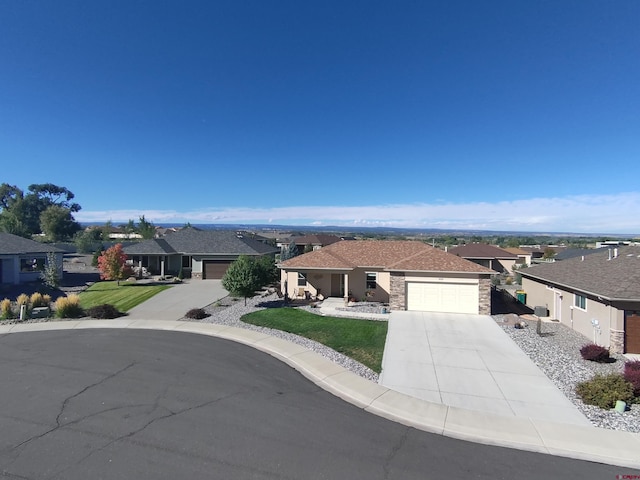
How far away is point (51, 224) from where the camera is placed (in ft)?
251

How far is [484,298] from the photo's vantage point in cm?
2123

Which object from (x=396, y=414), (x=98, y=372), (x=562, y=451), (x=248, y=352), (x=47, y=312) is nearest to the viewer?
(x=562, y=451)

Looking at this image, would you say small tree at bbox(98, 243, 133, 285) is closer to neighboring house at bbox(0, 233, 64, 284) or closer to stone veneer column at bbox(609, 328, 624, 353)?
neighboring house at bbox(0, 233, 64, 284)

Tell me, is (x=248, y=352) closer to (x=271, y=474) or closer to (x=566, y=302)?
(x=271, y=474)

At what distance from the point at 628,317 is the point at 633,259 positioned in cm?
572

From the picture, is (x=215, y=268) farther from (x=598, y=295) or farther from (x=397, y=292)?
(x=598, y=295)

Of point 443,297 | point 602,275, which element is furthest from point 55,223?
point 602,275

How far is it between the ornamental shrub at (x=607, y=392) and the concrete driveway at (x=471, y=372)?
1.97ft

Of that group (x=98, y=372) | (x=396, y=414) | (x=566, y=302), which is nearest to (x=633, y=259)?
(x=566, y=302)

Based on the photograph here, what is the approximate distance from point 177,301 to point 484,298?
19830 millimetres

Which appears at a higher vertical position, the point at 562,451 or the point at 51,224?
A: the point at 51,224

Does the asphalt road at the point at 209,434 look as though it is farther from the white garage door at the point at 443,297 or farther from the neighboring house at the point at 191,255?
the neighboring house at the point at 191,255

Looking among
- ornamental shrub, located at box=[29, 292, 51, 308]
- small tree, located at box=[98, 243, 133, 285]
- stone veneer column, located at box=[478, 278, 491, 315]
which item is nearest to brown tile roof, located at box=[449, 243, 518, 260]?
stone veneer column, located at box=[478, 278, 491, 315]

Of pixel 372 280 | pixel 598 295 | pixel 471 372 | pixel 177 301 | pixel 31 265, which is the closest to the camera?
pixel 471 372
